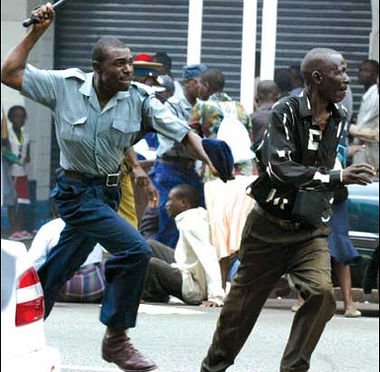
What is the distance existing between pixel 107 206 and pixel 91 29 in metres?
8.08

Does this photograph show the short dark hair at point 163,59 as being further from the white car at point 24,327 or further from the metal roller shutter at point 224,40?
the white car at point 24,327

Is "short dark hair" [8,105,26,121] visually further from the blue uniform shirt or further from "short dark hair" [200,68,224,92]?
the blue uniform shirt

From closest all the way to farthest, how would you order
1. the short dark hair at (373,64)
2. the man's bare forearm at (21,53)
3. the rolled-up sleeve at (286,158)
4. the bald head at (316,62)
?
the man's bare forearm at (21,53)
the rolled-up sleeve at (286,158)
the bald head at (316,62)
the short dark hair at (373,64)

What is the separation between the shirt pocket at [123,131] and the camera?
830cm

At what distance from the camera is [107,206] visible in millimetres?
8430

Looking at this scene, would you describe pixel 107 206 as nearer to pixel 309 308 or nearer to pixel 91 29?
pixel 309 308

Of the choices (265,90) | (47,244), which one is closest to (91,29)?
(265,90)

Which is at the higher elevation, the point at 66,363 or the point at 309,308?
the point at 309,308

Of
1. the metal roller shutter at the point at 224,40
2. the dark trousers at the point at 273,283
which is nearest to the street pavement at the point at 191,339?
the dark trousers at the point at 273,283

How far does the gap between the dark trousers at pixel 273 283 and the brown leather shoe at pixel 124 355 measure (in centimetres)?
Result: 32

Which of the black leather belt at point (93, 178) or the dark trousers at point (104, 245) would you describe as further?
the black leather belt at point (93, 178)

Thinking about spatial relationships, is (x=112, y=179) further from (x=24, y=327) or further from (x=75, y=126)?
(x=24, y=327)

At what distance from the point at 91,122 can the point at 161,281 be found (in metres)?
4.88

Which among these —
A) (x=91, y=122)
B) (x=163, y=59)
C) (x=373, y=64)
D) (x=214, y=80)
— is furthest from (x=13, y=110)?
(x=91, y=122)
